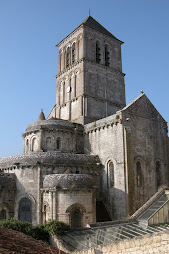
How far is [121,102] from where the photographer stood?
34.0m

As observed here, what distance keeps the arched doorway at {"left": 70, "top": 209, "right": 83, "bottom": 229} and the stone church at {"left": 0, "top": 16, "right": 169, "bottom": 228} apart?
7cm

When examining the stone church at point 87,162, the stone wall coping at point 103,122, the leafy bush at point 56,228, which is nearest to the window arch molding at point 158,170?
the stone church at point 87,162

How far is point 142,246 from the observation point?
7.57 m

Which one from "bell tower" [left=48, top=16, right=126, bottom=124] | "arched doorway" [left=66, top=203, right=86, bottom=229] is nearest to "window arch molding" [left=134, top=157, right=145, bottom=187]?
"arched doorway" [left=66, top=203, right=86, bottom=229]

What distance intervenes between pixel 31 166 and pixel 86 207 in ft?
20.4

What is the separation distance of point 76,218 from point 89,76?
18346 mm

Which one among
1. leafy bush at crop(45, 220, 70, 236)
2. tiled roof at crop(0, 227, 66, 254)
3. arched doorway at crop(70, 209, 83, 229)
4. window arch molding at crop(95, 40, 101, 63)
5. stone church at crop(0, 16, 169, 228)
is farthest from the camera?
window arch molding at crop(95, 40, 101, 63)

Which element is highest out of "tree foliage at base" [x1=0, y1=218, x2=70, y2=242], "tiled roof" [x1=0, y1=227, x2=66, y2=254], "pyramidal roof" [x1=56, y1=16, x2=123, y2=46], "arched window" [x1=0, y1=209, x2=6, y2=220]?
"pyramidal roof" [x1=56, y1=16, x2=123, y2=46]

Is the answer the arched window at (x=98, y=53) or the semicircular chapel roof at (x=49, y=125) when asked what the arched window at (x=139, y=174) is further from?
the arched window at (x=98, y=53)

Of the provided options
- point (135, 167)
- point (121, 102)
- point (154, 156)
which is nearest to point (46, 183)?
point (135, 167)

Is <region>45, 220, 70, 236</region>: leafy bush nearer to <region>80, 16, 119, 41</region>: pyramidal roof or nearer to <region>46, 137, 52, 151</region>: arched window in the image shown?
<region>46, 137, 52, 151</region>: arched window

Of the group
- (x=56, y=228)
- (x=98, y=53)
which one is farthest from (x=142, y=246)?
(x=98, y=53)

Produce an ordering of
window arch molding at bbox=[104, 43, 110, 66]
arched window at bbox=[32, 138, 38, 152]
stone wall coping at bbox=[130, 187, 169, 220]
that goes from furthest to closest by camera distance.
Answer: window arch molding at bbox=[104, 43, 110, 66]
arched window at bbox=[32, 138, 38, 152]
stone wall coping at bbox=[130, 187, 169, 220]

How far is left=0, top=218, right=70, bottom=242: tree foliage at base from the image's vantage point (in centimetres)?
1393
